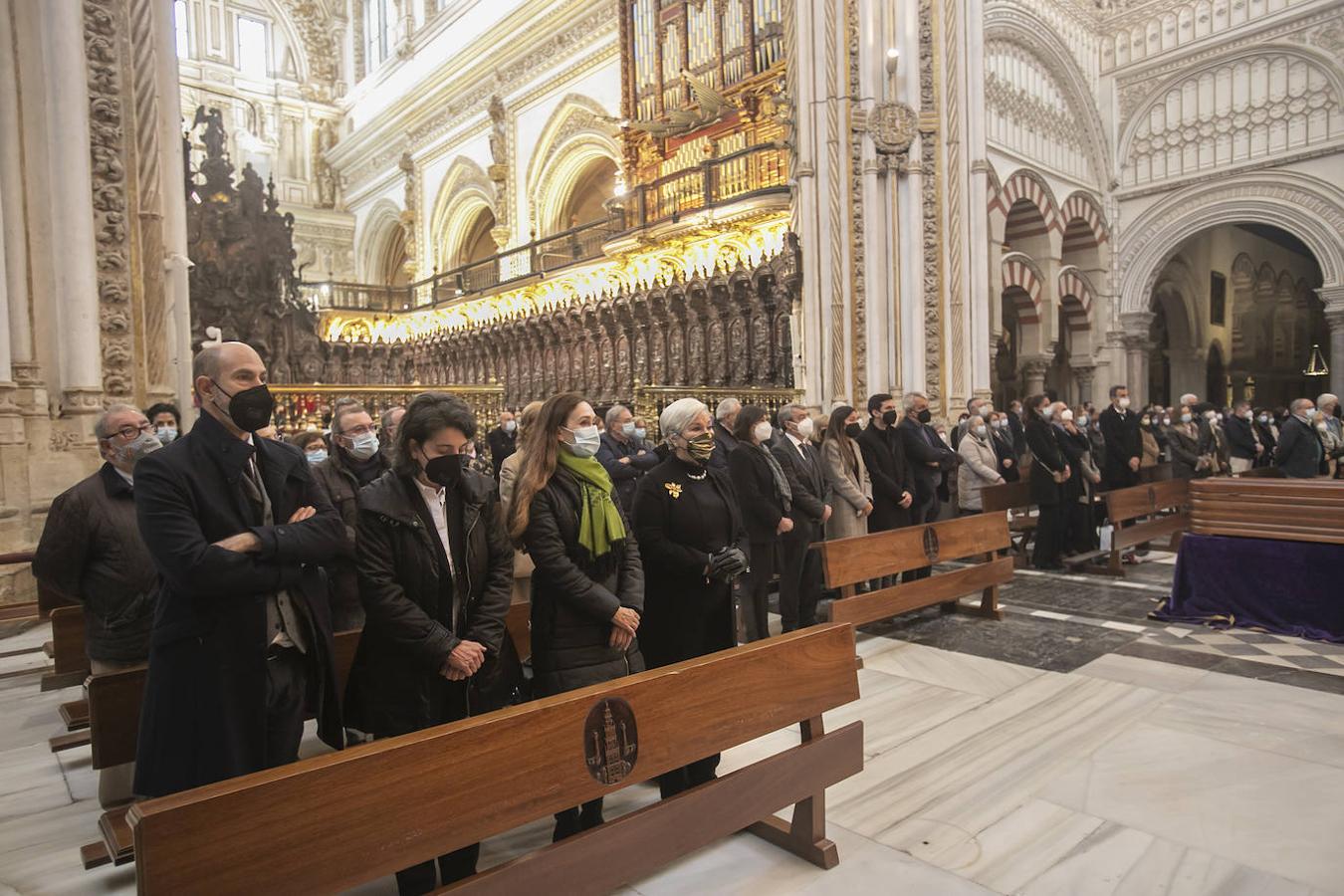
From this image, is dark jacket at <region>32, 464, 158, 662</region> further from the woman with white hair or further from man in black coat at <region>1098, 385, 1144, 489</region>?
man in black coat at <region>1098, 385, 1144, 489</region>

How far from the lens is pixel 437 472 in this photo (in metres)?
2.22

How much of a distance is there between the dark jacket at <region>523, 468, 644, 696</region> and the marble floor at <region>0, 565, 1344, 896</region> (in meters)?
0.64

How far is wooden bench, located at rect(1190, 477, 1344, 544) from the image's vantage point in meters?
4.58

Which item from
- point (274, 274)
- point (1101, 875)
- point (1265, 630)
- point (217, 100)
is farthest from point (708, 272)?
point (217, 100)

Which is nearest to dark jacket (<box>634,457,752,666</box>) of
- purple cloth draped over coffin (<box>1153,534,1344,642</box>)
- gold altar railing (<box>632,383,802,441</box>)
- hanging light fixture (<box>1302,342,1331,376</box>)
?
purple cloth draped over coffin (<box>1153,534,1344,642</box>)

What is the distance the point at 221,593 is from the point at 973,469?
21.0 feet

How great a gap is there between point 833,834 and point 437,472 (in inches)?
69.6

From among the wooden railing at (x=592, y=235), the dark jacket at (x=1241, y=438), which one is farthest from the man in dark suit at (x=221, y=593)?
the dark jacket at (x=1241, y=438)

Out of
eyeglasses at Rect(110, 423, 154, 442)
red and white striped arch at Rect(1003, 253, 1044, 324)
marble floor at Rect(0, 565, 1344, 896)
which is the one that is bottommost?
marble floor at Rect(0, 565, 1344, 896)

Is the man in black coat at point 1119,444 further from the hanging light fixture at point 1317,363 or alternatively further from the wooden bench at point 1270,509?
the hanging light fixture at point 1317,363

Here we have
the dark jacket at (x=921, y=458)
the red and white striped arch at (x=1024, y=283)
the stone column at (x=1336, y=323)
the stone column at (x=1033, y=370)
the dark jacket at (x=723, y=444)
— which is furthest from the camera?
the stone column at (x=1033, y=370)

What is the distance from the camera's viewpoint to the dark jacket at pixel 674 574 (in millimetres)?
2936

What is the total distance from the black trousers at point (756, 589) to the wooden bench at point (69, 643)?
3.08 m

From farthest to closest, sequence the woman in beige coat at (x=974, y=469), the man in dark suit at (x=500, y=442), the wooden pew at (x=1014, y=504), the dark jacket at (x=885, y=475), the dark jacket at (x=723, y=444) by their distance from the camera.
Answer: the man in dark suit at (x=500, y=442), the woman in beige coat at (x=974, y=469), the wooden pew at (x=1014, y=504), the dark jacket at (x=885, y=475), the dark jacket at (x=723, y=444)
